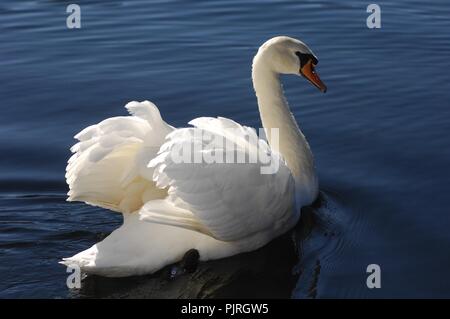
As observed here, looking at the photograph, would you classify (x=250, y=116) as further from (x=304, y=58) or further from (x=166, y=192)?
(x=166, y=192)

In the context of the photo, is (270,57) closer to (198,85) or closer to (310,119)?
(310,119)

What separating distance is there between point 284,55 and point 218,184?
2016 millimetres

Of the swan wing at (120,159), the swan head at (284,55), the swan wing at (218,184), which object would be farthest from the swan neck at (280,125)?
the swan wing at (120,159)

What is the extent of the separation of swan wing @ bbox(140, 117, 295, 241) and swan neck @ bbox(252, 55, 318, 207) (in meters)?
0.95

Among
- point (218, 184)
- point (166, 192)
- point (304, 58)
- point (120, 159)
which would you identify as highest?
point (304, 58)

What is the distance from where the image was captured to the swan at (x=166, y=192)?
661cm

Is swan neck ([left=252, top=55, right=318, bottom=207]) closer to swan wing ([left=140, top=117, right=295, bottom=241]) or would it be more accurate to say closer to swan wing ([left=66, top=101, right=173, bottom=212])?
swan wing ([left=140, top=117, right=295, bottom=241])

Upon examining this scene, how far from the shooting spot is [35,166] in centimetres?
905

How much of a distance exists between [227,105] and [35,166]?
2547mm

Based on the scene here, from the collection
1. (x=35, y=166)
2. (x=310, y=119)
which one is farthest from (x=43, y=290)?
(x=310, y=119)

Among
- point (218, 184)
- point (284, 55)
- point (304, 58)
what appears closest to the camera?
point (218, 184)

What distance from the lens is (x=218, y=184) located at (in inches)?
262

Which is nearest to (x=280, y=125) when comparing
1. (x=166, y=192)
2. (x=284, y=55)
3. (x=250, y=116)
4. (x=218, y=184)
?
(x=284, y=55)

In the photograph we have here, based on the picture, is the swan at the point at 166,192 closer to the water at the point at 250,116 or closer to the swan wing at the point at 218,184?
the swan wing at the point at 218,184
